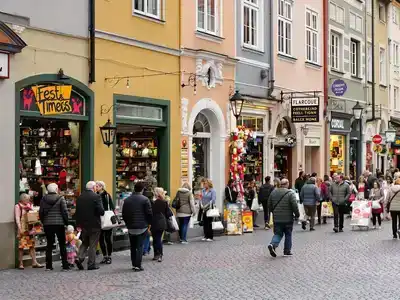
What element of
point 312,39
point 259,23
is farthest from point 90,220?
point 312,39

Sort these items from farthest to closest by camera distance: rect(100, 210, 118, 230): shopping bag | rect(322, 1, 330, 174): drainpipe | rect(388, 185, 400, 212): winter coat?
rect(322, 1, 330, 174): drainpipe < rect(388, 185, 400, 212): winter coat < rect(100, 210, 118, 230): shopping bag

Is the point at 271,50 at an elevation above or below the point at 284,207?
above

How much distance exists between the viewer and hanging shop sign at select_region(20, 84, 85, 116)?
611 inches

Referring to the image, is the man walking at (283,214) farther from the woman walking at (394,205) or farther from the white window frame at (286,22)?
the white window frame at (286,22)

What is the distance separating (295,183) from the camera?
27.2 m

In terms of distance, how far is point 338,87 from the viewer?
30766mm

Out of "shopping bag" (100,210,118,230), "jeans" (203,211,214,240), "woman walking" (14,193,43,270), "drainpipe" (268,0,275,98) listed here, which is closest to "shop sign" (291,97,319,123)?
"drainpipe" (268,0,275,98)

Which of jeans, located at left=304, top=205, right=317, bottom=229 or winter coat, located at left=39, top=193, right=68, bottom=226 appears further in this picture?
jeans, located at left=304, top=205, right=317, bottom=229

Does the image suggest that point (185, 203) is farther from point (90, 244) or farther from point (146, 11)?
point (90, 244)

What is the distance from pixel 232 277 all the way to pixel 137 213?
2337 mm

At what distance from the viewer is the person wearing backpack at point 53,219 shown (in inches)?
576

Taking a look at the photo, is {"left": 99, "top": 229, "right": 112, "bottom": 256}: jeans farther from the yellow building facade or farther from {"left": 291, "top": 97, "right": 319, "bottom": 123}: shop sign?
{"left": 291, "top": 97, "right": 319, "bottom": 123}: shop sign

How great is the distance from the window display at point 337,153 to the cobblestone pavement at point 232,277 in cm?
1324

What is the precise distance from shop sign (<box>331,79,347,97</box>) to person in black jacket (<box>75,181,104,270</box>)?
17.7 metres
